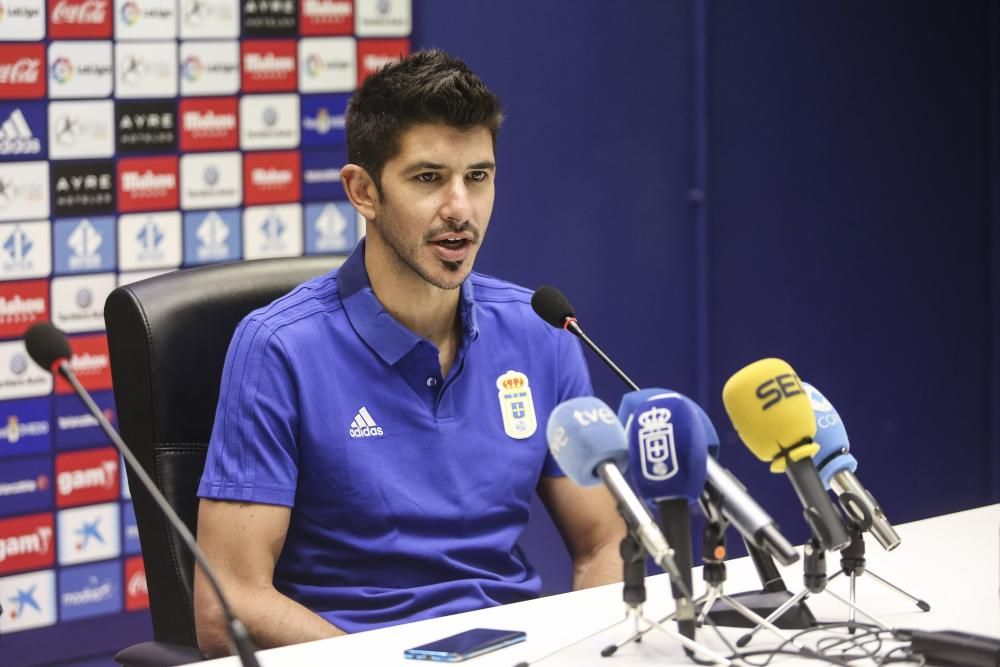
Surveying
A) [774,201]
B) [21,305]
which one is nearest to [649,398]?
[21,305]

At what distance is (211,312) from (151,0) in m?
1.18

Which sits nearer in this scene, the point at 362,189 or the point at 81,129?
the point at 362,189

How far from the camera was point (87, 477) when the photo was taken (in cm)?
298

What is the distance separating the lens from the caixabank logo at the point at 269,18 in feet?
10.3

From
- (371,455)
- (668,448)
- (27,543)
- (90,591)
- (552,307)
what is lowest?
(90,591)

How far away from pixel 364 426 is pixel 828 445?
62 cm

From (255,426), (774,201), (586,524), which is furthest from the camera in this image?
(774,201)

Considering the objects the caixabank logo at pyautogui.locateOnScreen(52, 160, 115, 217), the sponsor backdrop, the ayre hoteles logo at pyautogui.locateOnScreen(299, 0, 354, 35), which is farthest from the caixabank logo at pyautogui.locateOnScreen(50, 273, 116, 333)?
the ayre hoteles logo at pyautogui.locateOnScreen(299, 0, 354, 35)

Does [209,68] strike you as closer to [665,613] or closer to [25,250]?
[25,250]

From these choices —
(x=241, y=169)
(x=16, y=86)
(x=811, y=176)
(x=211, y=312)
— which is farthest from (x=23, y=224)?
(x=811, y=176)

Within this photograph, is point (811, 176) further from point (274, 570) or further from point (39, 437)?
point (274, 570)

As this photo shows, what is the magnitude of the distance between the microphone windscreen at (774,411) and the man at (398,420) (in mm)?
579

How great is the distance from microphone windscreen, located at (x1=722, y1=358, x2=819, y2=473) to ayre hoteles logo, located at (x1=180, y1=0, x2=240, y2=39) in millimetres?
1870

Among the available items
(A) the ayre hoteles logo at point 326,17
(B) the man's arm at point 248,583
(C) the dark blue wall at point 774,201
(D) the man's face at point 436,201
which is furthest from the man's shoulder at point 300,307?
(C) the dark blue wall at point 774,201
